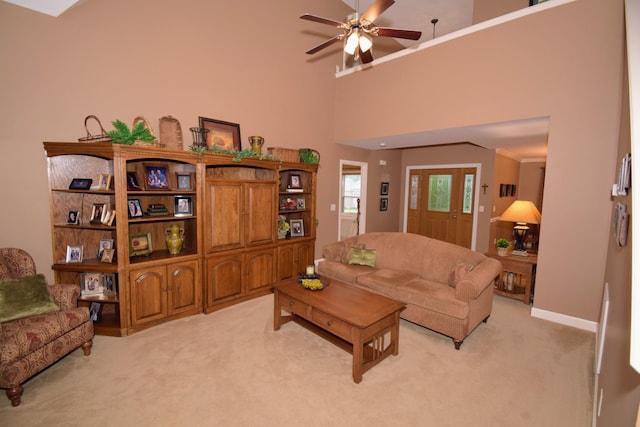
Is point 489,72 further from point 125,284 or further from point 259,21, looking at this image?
point 125,284

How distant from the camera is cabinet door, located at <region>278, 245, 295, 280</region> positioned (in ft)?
14.7

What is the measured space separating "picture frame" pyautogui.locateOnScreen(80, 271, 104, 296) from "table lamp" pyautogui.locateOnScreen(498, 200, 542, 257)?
5.29 meters

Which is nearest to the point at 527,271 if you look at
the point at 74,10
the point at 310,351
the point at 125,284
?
the point at 310,351

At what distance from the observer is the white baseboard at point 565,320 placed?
3398 millimetres

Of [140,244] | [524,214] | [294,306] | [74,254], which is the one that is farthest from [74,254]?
[524,214]

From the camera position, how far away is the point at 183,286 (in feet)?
11.5

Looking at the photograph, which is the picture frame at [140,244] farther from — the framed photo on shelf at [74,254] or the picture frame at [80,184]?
the picture frame at [80,184]

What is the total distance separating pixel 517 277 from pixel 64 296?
18.3 ft

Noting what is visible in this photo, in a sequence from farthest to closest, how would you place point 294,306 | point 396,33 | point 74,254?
point 74,254
point 294,306
point 396,33

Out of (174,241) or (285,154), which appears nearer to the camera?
(174,241)

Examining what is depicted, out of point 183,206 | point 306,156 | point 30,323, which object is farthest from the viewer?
point 306,156

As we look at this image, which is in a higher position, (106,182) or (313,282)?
(106,182)

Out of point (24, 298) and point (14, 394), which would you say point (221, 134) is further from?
point (14, 394)

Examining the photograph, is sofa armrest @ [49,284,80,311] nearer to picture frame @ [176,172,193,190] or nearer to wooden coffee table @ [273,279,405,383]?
picture frame @ [176,172,193,190]
